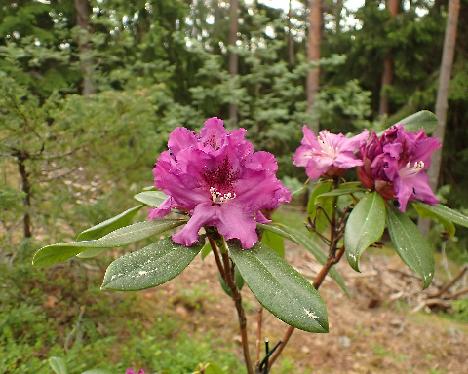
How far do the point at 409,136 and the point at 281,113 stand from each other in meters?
4.78

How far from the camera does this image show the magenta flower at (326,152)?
107 cm

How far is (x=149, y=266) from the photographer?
2.35ft

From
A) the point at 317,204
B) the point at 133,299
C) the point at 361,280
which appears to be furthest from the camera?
the point at 361,280

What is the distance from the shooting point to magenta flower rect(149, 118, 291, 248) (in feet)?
2.50

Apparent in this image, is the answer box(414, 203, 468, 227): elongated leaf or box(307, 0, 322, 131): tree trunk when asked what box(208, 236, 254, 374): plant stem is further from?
box(307, 0, 322, 131): tree trunk

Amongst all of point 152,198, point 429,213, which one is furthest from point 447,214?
point 152,198

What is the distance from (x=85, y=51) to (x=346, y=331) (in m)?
3.62

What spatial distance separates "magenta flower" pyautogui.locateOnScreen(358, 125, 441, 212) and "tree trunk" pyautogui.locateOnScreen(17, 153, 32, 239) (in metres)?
2.14

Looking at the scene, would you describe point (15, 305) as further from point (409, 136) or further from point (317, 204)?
point (409, 136)

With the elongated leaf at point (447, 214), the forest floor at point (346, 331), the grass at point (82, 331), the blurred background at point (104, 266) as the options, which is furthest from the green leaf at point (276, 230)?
the forest floor at point (346, 331)

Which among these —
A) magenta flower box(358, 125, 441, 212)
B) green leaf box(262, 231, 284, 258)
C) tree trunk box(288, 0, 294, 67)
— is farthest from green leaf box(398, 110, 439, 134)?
tree trunk box(288, 0, 294, 67)

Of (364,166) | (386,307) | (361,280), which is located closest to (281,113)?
(361,280)

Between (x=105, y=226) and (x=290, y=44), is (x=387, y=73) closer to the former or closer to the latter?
(x=290, y=44)

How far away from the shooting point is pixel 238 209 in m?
0.78
